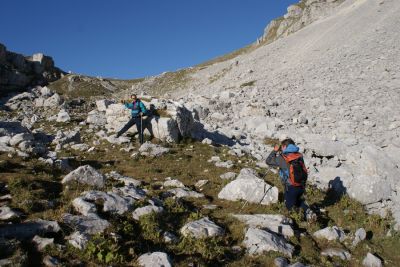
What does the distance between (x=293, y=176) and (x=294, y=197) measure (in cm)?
70

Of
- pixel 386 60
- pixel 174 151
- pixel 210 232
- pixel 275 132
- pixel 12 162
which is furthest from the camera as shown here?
pixel 386 60

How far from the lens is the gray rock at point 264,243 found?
9062mm

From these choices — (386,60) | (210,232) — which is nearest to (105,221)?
(210,232)

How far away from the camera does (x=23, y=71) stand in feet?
239

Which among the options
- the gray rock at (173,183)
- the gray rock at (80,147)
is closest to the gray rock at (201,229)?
the gray rock at (173,183)

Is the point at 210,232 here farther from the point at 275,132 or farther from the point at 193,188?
the point at 275,132

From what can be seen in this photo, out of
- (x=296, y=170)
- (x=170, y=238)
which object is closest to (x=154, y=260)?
(x=170, y=238)

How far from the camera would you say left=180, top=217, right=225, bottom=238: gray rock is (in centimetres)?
938

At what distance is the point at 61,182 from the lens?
39.2 ft

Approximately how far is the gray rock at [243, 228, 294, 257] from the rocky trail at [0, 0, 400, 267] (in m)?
0.03

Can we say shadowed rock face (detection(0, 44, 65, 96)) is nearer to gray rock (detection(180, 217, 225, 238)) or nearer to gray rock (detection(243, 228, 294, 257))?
gray rock (detection(180, 217, 225, 238))

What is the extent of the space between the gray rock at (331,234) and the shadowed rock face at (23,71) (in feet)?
192

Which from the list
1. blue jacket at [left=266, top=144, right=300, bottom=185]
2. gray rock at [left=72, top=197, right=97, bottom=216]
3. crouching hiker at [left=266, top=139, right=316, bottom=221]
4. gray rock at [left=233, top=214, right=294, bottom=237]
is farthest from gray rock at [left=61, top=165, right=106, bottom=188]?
crouching hiker at [left=266, top=139, right=316, bottom=221]

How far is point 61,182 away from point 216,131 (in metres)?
13.9
